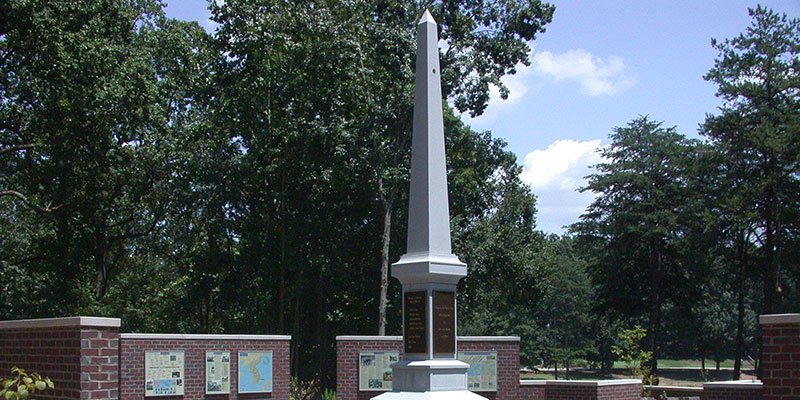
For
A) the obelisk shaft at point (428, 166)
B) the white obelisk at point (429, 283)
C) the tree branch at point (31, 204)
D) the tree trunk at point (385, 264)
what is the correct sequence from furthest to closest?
the tree trunk at point (385, 264), the tree branch at point (31, 204), the obelisk shaft at point (428, 166), the white obelisk at point (429, 283)

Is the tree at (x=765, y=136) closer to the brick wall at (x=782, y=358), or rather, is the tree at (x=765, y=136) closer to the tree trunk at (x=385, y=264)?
the tree trunk at (x=385, y=264)

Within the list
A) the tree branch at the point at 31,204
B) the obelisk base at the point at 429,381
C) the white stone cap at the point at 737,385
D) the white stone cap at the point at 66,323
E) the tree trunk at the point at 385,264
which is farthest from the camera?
the tree trunk at the point at 385,264

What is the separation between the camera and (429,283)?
14773mm

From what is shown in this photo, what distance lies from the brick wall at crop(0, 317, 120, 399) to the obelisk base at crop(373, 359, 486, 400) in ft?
16.7

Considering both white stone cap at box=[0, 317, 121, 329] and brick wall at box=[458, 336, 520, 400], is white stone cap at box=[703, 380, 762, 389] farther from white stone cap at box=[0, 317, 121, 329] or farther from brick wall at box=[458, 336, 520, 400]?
white stone cap at box=[0, 317, 121, 329]

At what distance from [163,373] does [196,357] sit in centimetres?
90

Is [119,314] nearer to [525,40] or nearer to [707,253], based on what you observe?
[525,40]

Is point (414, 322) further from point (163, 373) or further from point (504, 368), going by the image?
point (504, 368)

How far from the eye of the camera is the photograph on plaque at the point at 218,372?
61.2 ft

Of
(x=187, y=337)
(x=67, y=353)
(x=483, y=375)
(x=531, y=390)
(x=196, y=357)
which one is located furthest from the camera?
(x=531, y=390)

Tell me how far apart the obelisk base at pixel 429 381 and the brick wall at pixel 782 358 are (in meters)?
5.54

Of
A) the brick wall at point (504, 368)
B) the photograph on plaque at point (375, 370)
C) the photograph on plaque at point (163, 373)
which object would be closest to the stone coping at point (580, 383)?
the brick wall at point (504, 368)

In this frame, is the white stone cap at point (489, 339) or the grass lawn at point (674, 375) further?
the grass lawn at point (674, 375)

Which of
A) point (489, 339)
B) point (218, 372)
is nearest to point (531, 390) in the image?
point (489, 339)
